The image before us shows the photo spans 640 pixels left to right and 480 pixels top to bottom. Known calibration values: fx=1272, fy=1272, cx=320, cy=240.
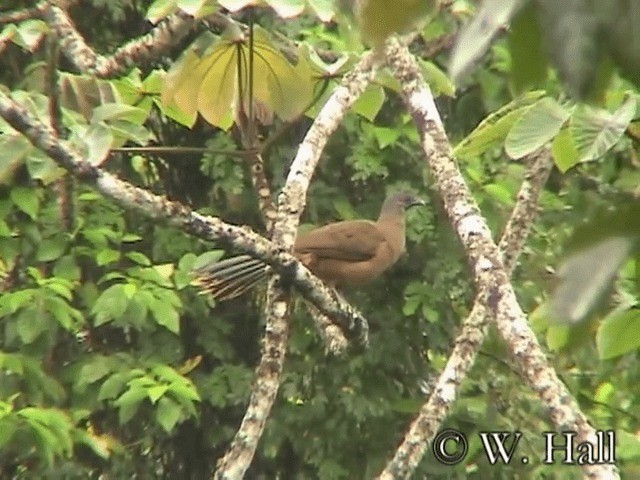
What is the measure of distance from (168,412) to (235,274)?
0.78 meters

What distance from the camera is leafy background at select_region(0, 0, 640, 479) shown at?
3812mm

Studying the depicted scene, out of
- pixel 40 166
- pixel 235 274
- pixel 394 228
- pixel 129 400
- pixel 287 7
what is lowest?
pixel 129 400

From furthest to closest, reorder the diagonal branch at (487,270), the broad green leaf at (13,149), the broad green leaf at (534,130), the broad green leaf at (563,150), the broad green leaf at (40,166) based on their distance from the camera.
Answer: the broad green leaf at (40,166), the broad green leaf at (13,149), the broad green leaf at (563,150), the diagonal branch at (487,270), the broad green leaf at (534,130)

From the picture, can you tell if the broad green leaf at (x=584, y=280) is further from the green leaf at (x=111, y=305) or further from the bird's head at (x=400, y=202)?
the bird's head at (x=400, y=202)

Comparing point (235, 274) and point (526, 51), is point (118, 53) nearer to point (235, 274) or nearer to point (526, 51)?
point (235, 274)

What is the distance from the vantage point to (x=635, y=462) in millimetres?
3670

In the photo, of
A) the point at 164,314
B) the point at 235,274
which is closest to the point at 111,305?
the point at 164,314

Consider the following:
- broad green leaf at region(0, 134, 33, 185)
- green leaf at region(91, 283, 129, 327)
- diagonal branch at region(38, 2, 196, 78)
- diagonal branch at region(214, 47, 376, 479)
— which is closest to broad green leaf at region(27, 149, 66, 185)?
broad green leaf at region(0, 134, 33, 185)

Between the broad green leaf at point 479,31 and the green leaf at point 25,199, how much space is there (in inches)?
137

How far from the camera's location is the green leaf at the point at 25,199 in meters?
3.85

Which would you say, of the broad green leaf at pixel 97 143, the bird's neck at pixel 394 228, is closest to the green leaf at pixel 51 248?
the bird's neck at pixel 394 228

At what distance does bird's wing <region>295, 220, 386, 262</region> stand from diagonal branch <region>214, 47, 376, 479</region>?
4.23 feet

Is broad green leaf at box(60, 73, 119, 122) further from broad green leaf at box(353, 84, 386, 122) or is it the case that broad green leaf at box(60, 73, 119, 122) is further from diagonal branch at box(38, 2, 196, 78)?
broad green leaf at box(353, 84, 386, 122)

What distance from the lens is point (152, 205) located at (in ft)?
7.79
